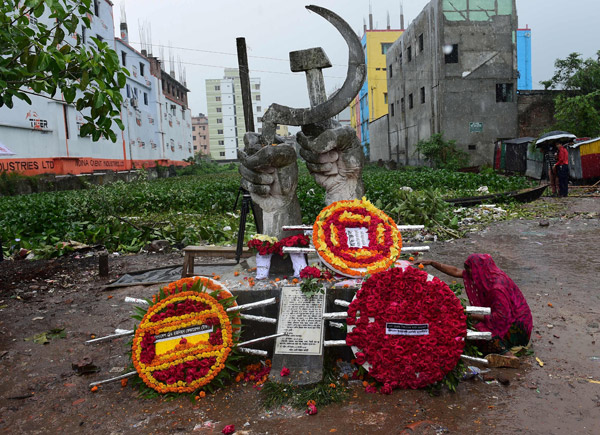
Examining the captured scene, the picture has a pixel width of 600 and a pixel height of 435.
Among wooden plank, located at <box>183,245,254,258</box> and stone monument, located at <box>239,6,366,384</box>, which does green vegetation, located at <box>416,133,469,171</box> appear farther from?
wooden plank, located at <box>183,245,254,258</box>

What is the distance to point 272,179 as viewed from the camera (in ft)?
16.9

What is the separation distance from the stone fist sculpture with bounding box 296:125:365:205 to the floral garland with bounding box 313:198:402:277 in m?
0.78

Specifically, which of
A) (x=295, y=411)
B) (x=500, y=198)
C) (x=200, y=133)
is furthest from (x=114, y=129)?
(x=200, y=133)

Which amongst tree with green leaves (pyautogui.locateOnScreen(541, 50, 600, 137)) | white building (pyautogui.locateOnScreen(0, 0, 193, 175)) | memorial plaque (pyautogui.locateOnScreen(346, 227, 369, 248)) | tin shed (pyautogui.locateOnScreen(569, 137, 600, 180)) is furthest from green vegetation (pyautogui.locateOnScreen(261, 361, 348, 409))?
tree with green leaves (pyautogui.locateOnScreen(541, 50, 600, 137))

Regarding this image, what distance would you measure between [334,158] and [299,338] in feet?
7.60

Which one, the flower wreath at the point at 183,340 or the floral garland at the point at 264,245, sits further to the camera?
the floral garland at the point at 264,245

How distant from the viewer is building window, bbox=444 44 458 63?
24.1 m

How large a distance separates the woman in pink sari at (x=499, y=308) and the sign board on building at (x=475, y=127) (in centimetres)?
2268

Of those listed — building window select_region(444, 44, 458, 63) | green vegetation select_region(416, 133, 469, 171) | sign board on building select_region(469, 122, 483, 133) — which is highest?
building window select_region(444, 44, 458, 63)

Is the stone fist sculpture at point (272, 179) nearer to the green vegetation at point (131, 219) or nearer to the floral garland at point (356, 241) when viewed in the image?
the floral garland at point (356, 241)

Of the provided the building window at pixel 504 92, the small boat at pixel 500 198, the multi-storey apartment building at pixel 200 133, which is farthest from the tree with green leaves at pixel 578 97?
the multi-storey apartment building at pixel 200 133

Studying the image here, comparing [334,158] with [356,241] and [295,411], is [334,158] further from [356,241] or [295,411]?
[295,411]

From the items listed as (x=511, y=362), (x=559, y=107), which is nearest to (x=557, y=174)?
(x=559, y=107)

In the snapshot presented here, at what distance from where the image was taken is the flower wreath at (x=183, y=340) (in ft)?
11.6
